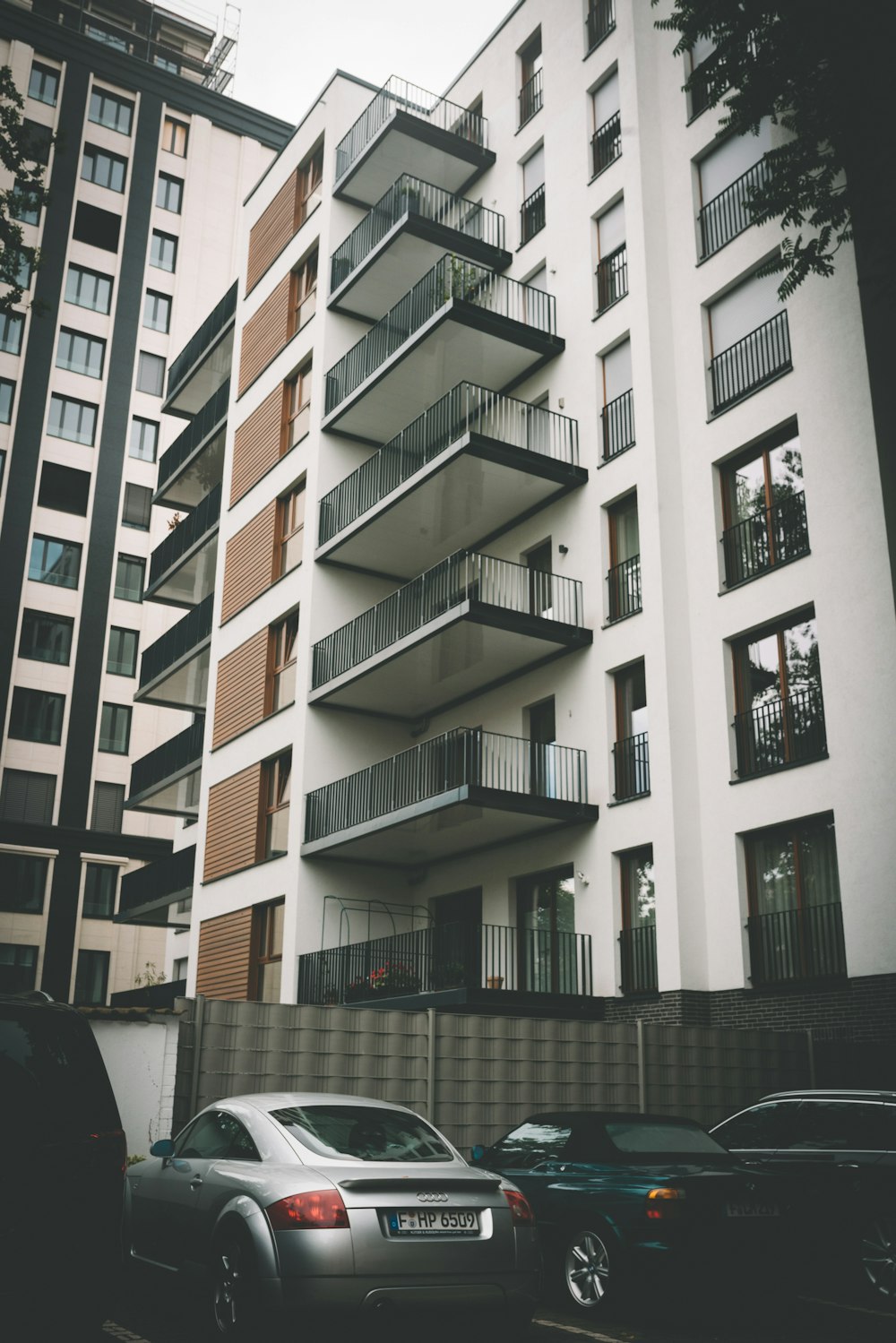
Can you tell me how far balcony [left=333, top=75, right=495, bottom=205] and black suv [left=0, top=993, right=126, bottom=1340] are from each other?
75.7 feet

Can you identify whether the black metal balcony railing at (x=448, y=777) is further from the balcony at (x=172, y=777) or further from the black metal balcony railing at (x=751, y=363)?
the balcony at (x=172, y=777)

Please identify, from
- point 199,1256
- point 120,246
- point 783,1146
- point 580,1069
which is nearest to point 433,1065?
point 580,1069

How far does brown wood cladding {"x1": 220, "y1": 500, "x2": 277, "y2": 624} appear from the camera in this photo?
2656 centimetres

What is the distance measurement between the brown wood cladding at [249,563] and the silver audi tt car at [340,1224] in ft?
64.3

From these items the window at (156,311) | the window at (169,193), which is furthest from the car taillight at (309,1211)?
the window at (169,193)

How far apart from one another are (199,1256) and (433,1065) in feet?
20.2

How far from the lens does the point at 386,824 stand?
20.1 m

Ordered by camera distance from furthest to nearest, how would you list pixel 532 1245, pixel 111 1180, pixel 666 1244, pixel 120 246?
pixel 120 246 → pixel 666 1244 → pixel 532 1245 → pixel 111 1180

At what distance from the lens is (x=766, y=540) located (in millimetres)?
17922

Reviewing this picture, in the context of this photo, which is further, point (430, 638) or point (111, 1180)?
point (430, 638)

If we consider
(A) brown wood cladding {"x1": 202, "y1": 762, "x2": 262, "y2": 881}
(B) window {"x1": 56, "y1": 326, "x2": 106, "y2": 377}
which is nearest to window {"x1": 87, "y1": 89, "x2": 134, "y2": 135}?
(B) window {"x1": 56, "y1": 326, "x2": 106, "y2": 377}

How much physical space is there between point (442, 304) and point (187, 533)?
448 inches

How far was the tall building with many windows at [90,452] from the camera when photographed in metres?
40.8

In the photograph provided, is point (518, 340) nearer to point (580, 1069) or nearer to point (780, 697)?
point (780, 697)
